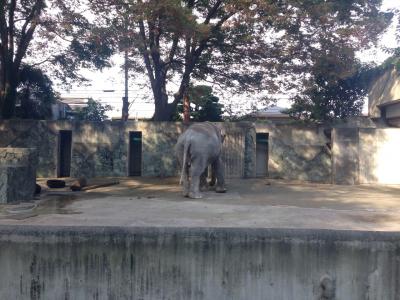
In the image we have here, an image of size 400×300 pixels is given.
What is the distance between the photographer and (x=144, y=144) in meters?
14.8

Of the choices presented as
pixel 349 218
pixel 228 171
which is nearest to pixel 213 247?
pixel 349 218

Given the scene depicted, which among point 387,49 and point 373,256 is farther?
point 387,49

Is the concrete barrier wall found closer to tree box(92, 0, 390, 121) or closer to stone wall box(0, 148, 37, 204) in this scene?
stone wall box(0, 148, 37, 204)

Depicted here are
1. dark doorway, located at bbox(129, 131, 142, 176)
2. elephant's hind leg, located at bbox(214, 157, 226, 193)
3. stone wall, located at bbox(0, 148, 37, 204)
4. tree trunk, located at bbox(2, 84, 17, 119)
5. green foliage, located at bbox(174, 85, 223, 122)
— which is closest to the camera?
stone wall, located at bbox(0, 148, 37, 204)

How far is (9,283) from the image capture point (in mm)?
5090

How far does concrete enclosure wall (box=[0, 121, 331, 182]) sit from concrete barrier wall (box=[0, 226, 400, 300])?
30.7 feet

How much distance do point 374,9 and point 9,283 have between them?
12293mm

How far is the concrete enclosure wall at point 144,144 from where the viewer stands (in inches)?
570

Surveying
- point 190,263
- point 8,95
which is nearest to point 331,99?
point 8,95

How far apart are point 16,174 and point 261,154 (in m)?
7.97

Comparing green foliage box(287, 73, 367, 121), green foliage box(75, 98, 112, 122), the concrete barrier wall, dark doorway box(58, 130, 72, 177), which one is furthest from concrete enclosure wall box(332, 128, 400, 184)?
green foliage box(75, 98, 112, 122)

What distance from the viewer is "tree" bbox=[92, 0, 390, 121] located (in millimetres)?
12250

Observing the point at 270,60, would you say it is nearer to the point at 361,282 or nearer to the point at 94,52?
the point at 94,52

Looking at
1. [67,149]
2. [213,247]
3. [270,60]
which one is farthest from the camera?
[67,149]
